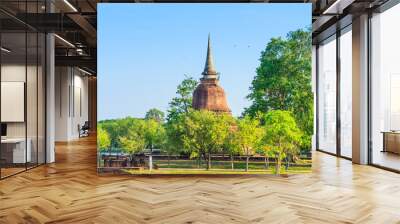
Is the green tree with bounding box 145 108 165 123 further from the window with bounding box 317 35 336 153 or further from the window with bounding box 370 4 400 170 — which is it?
the window with bounding box 317 35 336 153

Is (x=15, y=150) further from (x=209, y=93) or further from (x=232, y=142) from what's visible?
(x=232, y=142)

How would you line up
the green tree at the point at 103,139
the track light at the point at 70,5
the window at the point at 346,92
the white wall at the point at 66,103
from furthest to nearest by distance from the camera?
the white wall at the point at 66,103, the window at the point at 346,92, the track light at the point at 70,5, the green tree at the point at 103,139

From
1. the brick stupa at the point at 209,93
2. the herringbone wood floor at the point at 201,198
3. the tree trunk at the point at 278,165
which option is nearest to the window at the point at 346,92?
the herringbone wood floor at the point at 201,198

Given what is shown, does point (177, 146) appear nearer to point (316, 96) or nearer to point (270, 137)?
point (270, 137)

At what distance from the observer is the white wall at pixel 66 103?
1681 centimetres

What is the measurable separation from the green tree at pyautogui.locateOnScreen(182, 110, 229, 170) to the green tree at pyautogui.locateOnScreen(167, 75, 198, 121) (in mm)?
160

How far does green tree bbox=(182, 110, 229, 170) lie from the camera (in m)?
7.34

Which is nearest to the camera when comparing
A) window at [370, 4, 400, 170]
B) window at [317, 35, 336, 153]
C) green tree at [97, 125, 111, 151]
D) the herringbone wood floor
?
the herringbone wood floor

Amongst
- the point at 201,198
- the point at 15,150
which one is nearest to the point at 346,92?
the point at 201,198

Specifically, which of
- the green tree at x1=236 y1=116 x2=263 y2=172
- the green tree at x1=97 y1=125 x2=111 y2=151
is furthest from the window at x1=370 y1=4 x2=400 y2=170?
the green tree at x1=97 y1=125 x2=111 y2=151

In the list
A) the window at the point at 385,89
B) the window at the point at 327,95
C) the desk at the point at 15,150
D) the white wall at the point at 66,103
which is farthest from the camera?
the white wall at the point at 66,103

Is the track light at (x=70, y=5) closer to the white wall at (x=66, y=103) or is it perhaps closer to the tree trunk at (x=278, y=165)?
the tree trunk at (x=278, y=165)

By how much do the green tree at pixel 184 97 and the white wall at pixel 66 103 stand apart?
34.7 ft

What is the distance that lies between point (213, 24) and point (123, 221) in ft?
13.7
